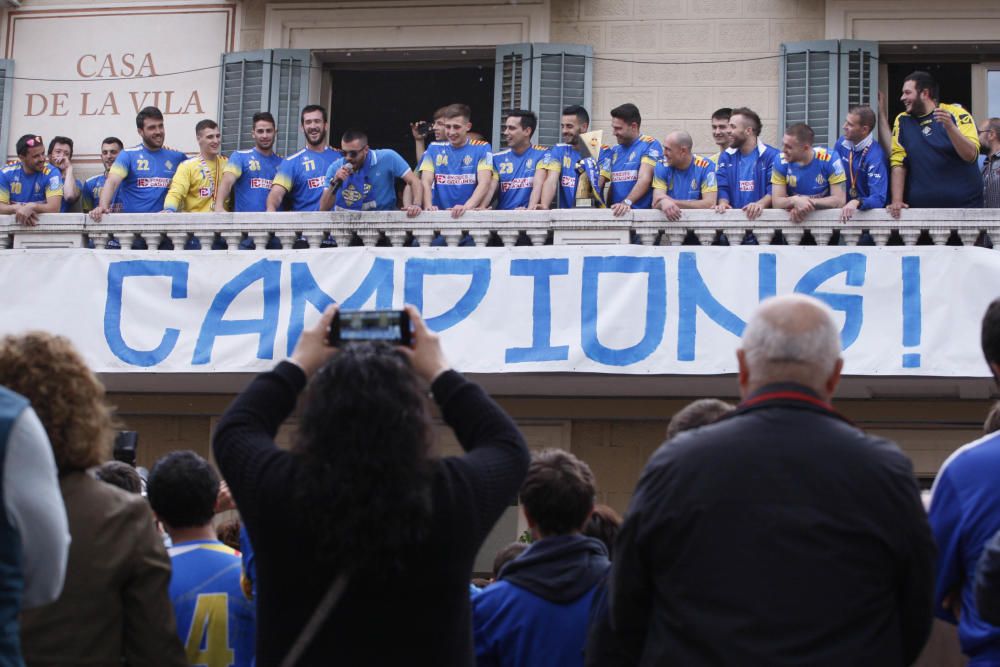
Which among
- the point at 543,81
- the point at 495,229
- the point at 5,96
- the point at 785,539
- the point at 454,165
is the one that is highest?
the point at 543,81

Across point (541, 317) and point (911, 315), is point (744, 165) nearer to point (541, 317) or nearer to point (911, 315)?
point (911, 315)

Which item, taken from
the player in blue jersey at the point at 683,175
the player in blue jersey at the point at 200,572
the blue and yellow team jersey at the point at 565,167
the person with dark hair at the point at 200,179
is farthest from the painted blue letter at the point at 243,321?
the player in blue jersey at the point at 200,572

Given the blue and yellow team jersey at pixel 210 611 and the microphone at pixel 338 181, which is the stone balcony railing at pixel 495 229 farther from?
the blue and yellow team jersey at pixel 210 611

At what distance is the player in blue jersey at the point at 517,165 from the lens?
1078 centimetres

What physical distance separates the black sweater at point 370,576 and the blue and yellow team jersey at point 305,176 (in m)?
8.19

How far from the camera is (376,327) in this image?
3170 mm

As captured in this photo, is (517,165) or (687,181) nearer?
(687,181)

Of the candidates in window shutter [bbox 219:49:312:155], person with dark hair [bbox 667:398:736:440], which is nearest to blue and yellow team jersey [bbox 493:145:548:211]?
A: window shutter [bbox 219:49:312:155]

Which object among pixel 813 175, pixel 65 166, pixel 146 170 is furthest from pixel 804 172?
pixel 65 166

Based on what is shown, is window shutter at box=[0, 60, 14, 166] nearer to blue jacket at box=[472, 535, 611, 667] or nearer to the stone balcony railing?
the stone balcony railing

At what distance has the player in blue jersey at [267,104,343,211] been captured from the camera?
1110 cm

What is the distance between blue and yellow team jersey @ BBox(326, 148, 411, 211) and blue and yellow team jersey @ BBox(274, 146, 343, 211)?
21 centimetres

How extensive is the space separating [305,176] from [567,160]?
210cm

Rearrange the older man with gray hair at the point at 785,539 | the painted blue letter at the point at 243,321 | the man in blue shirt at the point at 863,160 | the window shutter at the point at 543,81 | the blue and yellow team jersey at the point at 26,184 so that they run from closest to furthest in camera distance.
Result: the older man with gray hair at the point at 785,539
the man in blue shirt at the point at 863,160
the painted blue letter at the point at 243,321
the blue and yellow team jersey at the point at 26,184
the window shutter at the point at 543,81
